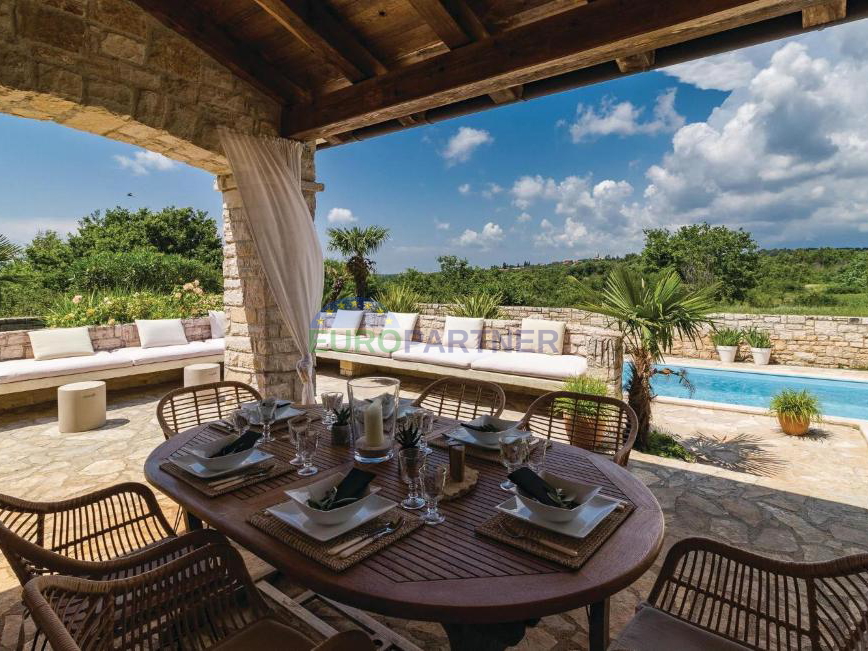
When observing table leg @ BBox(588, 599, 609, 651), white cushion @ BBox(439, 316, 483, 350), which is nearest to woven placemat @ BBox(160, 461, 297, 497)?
table leg @ BBox(588, 599, 609, 651)

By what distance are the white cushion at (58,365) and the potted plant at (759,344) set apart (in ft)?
31.5

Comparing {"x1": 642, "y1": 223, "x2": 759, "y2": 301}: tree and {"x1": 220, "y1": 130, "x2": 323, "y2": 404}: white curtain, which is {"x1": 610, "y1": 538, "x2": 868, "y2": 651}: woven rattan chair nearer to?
{"x1": 220, "y1": 130, "x2": 323, "y2": 404}: white curtain

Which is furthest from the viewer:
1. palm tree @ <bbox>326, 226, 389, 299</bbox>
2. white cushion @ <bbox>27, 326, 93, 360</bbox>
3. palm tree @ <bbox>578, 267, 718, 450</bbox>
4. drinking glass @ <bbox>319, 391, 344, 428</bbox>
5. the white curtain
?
palm tree @ <bbox>326, 226, 389, 299</bbox>

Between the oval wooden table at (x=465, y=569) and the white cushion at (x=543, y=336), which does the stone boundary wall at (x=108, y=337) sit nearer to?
the white cushion at (x=543, y=336)

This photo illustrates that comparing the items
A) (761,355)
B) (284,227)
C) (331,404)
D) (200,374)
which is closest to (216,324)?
(200,374)

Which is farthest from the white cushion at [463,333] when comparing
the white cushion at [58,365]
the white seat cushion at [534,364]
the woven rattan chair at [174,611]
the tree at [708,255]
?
the tree at [708,255]

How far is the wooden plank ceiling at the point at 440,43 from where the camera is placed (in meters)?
2.14

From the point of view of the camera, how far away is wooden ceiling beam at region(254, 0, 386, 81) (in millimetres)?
2651

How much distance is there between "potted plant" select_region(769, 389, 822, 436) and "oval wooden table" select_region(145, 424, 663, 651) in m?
3.80

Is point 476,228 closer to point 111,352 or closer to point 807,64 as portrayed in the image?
point 807,64

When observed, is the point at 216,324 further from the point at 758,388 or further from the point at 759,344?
the point at 759,344

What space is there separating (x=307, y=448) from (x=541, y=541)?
2.63 ft

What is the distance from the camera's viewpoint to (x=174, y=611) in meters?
1.10

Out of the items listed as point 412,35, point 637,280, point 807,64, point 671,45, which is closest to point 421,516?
point 671,45
